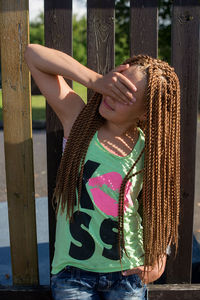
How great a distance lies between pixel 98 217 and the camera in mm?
1861

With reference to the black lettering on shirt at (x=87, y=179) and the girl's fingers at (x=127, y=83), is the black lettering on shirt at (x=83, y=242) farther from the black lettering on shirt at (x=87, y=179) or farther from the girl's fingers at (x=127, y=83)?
the girl's fingers at (x=127, y=83)

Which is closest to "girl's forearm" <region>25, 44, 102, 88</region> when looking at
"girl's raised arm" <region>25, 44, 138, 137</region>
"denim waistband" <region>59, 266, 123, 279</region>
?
"girl's raised arm" <region>25, 44, 138, 137</region>

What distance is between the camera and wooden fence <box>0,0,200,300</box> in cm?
225

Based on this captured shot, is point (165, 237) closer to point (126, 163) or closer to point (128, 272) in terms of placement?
point (128, 272)

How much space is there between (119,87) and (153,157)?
366 millimetres

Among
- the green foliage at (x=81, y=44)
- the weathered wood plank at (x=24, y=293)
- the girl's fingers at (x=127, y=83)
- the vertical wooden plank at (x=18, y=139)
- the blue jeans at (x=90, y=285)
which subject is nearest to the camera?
the girl's fingers at (x=127, y=83)

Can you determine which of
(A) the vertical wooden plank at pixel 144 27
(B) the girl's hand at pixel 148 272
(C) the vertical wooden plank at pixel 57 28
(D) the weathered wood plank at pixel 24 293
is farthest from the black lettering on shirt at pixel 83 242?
(A) the vertical wooden plank at pixel 144 27

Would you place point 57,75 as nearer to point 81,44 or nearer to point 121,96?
point 121,96

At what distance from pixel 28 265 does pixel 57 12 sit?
1.59 meters

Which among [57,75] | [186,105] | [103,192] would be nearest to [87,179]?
[103,192]

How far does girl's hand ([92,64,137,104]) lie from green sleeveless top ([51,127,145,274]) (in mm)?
252

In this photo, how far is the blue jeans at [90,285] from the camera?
1847 mm

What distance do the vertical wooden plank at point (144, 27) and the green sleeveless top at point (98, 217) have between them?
75cm

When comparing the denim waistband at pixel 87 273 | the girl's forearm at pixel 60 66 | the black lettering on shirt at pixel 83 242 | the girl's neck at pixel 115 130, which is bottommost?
the denim waistband at pixel 87 273
